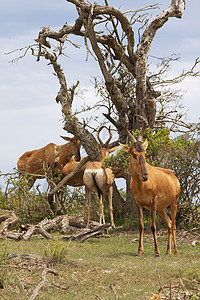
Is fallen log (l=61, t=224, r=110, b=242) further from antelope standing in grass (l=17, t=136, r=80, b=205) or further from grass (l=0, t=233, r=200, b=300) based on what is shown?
antelope standing in grass (l=17, t=136, r=80, b=205)

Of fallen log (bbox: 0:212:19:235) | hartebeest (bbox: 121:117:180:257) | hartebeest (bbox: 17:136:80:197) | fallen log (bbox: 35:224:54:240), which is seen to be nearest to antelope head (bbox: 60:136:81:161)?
hartebeest (bbox: 17:136:80:197)

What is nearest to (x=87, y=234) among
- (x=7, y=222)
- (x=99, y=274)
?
(x=7, y=222)

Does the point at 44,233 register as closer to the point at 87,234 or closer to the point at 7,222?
the point at 87,234

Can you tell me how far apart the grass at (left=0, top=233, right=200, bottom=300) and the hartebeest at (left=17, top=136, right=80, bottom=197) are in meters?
6.63

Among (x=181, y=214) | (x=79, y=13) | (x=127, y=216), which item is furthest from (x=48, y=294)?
(x=79, y=13)

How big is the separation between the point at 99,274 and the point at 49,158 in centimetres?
1014

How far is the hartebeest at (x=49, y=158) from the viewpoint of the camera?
644 inches

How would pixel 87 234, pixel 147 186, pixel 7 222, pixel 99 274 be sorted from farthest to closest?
pixel 7 222 → pixel 87 234 → pixel 147 186 → pixel 99 274

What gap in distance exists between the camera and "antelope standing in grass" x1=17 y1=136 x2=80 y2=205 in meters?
16.4

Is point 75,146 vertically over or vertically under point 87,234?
over

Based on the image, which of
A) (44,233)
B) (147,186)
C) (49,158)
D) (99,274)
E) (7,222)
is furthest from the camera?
(49,158)

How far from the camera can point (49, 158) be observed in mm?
17172

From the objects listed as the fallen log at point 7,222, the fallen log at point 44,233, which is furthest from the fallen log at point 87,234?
the fallen log at point 7,222

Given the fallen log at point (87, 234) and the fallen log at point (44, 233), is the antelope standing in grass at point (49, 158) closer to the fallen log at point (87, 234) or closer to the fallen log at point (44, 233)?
the fallen log at point (44, 233)
